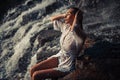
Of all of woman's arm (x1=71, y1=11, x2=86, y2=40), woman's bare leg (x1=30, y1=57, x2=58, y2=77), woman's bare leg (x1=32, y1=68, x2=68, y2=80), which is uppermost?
woman's arm (x1=71, y1=11, x2=86, y2=40)

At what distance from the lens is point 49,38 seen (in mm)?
7254

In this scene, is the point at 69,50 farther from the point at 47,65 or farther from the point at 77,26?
the point at 47,65

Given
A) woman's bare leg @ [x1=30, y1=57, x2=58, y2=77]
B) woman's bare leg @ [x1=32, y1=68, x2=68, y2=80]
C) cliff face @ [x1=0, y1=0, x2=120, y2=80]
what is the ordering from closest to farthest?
1. woman's bare leg @ [x1=32, y1=68, x2=68, y2=80]
2. cliff face @ [x1=0, y1=0, x2=120, y2=80]
3. woman's bare leg @ [x1=30, y1=57, x2=58, y2=77]

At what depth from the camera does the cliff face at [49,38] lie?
5535 mm

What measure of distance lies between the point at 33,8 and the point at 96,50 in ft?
11.9

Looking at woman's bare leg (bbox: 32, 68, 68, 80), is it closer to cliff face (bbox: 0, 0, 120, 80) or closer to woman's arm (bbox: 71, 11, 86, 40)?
→ cliff face (bbox: 0, 0, 120, 80)

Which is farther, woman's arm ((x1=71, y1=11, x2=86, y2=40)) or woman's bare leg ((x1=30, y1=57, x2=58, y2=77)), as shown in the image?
woman's bare leg ((x1=30, y1=57, x2=58, y2=77))

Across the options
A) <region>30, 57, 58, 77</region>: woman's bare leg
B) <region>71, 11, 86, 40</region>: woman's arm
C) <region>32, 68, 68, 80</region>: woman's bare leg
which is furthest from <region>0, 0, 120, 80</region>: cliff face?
<region>71, 11, 86, 40</region>: woman's arm

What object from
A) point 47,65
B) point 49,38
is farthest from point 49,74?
point 49,38

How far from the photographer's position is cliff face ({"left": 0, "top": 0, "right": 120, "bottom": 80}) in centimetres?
554

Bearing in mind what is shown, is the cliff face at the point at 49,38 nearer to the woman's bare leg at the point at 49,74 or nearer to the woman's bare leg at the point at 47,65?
the woman's bare leg at the point at 49,74

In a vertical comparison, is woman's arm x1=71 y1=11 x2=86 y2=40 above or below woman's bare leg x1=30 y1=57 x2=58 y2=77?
above

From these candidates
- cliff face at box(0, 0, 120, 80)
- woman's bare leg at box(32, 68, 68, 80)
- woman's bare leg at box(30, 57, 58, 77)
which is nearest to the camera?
woman's bare leg at box(32, 68, 68, 80)

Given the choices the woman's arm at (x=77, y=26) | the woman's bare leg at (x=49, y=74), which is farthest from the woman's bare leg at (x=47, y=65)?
the woman's arm at (x=77, y=26)
